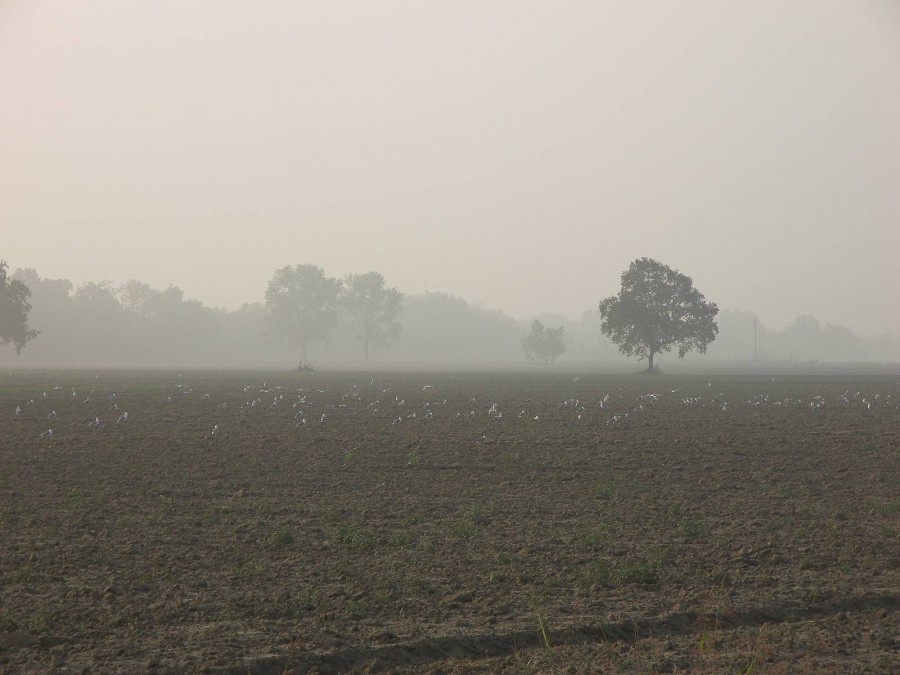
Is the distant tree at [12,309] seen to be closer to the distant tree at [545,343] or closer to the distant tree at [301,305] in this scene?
the distant tree at [301,305]

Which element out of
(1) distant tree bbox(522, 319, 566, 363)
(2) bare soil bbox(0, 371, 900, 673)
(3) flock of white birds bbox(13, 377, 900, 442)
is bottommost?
(2) bare soil bbox(0, 371, 900, 673)

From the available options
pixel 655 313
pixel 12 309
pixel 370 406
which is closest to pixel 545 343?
pixel 655 313

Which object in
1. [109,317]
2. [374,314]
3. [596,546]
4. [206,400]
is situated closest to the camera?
[596,546]

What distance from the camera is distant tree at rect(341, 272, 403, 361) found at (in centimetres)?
16338

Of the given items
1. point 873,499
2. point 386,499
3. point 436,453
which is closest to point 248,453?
point 436,453

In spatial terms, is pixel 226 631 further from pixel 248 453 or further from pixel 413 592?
pixel 248 453

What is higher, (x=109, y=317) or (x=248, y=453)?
(x=109, y=317)

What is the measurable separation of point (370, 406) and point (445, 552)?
2631 cm

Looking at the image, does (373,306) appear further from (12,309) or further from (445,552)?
(445,552)

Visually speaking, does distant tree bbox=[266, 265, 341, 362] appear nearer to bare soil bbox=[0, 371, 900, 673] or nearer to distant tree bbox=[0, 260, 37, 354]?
distant tree bbox=[0, 260, 37, 354]

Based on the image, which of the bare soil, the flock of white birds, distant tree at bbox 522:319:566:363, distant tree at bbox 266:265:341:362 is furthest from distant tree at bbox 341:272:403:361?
the bare soil

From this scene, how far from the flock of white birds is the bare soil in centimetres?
407

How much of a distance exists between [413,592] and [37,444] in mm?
17346

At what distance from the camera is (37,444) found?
2348cm
